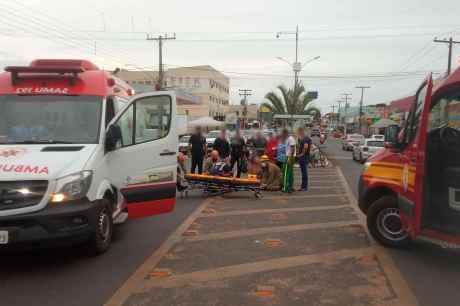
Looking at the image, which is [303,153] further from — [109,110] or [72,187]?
[72,187]

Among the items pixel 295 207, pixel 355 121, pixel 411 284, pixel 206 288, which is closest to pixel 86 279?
pixel 206 288

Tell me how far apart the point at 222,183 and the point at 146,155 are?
4426 mm

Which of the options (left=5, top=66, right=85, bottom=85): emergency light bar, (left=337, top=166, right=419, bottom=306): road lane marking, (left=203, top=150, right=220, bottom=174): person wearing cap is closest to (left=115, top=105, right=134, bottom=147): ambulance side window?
(left=5, top=66, right=85, bottom=85): emergency light bar

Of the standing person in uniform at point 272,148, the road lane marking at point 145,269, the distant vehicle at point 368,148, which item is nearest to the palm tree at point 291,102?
the distant vehicle at point 368,148

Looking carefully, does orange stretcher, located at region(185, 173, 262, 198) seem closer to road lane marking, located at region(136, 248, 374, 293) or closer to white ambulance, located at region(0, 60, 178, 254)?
white ambulance, located at region(0, 60, 178, 254)

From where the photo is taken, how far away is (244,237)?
22.5ft

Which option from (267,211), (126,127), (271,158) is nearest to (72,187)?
(126,127)

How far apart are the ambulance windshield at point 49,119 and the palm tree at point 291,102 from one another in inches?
1436

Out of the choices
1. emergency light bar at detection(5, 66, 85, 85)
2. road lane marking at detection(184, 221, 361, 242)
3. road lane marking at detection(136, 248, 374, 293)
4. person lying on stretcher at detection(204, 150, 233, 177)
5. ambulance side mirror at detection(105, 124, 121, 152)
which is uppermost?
emergency light bar at detection(5, 66, 85, 85)

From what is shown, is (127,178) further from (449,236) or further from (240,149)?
(240,149)

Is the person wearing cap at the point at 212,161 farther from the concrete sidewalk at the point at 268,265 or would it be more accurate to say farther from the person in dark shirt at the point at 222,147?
the concrete sidewalk at the point at 268,265

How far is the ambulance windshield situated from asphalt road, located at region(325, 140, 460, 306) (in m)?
4.24

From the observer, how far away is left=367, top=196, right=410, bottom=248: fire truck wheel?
6406 millimetres

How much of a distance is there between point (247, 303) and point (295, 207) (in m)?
5.38
